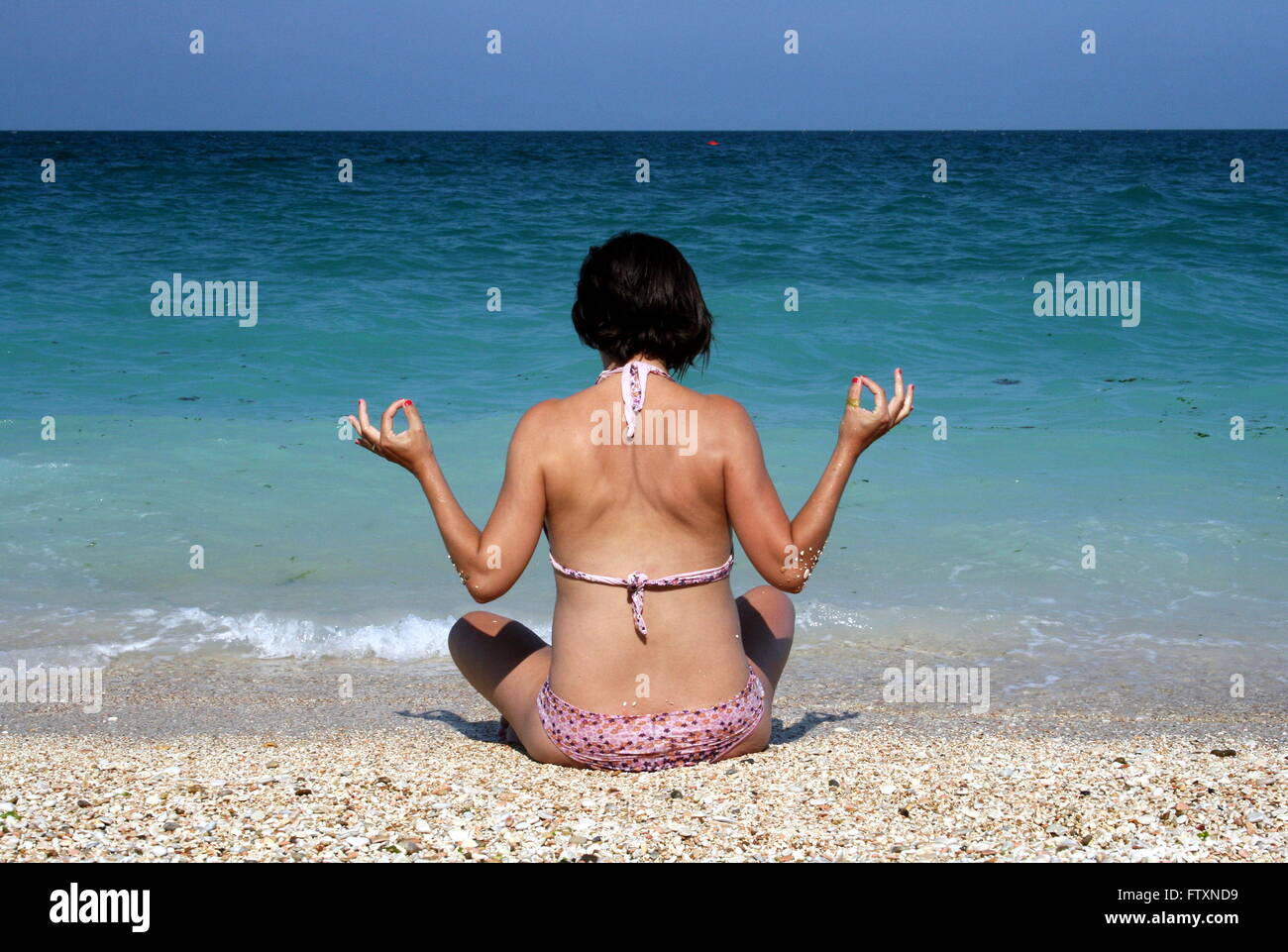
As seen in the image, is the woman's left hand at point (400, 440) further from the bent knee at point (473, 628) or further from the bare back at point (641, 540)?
the bent knee at point (473, 628)

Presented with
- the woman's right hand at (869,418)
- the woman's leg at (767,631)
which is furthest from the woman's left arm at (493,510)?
the woman's leg at (767,631)

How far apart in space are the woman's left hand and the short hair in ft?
1.41

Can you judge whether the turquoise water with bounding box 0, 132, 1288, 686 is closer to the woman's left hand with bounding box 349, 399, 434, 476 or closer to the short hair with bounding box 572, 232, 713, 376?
the woman's left hand with bounding box 349, 399, 434, 476

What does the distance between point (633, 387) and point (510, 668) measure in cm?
97

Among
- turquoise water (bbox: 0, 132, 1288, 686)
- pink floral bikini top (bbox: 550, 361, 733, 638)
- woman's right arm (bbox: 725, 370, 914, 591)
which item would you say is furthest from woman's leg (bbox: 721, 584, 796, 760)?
turquoise water (bbox: 0, 132, 1288, 686)

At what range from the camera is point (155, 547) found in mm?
6188

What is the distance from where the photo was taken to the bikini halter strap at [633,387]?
2.76 meters

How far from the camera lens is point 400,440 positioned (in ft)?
8.84

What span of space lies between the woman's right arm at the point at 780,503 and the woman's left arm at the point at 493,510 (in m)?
0.45

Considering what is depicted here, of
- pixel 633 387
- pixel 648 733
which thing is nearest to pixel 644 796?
pixel 648 733

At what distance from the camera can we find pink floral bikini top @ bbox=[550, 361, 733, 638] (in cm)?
278

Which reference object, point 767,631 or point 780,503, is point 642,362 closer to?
point 780,503

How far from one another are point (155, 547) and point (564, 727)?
12.8 ft
